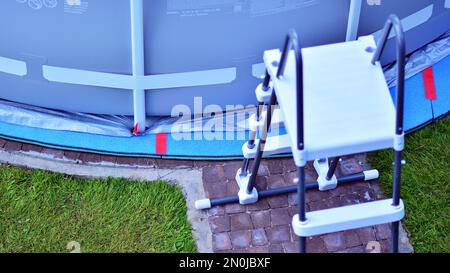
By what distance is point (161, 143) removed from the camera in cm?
502

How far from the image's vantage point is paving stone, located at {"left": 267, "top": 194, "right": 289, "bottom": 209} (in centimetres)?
466

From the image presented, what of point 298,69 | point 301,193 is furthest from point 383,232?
point 298,69

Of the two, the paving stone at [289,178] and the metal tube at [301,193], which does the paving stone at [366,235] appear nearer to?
the paving stone at [289,178]

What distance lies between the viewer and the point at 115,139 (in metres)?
5.02

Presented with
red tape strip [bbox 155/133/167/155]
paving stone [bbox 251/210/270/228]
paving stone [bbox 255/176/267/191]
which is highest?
red tape strip [bbox 155/133/167/155]

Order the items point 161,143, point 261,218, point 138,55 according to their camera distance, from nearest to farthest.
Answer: point 261,218
point 138,55
point 161,143

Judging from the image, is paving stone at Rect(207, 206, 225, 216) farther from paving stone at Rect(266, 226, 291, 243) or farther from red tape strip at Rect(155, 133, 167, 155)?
red tape strip at Rect(155, 133, 167, 155)

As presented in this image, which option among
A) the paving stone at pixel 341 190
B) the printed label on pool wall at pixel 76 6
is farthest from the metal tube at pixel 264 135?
the printed label on pool wall at pixel 76 6

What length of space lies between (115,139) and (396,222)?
76.2 inches

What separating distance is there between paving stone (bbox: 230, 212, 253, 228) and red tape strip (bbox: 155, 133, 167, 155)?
2.25ft

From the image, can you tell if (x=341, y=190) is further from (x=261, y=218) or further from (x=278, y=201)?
(x=261, y=218)

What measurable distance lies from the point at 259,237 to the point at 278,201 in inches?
12.0

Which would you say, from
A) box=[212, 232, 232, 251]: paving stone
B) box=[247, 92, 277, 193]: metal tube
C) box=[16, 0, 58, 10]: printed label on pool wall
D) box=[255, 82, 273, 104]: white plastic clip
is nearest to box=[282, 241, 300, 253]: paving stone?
box=[212, 232, 232, 251]: paving stone

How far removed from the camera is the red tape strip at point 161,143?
4.96 metres
